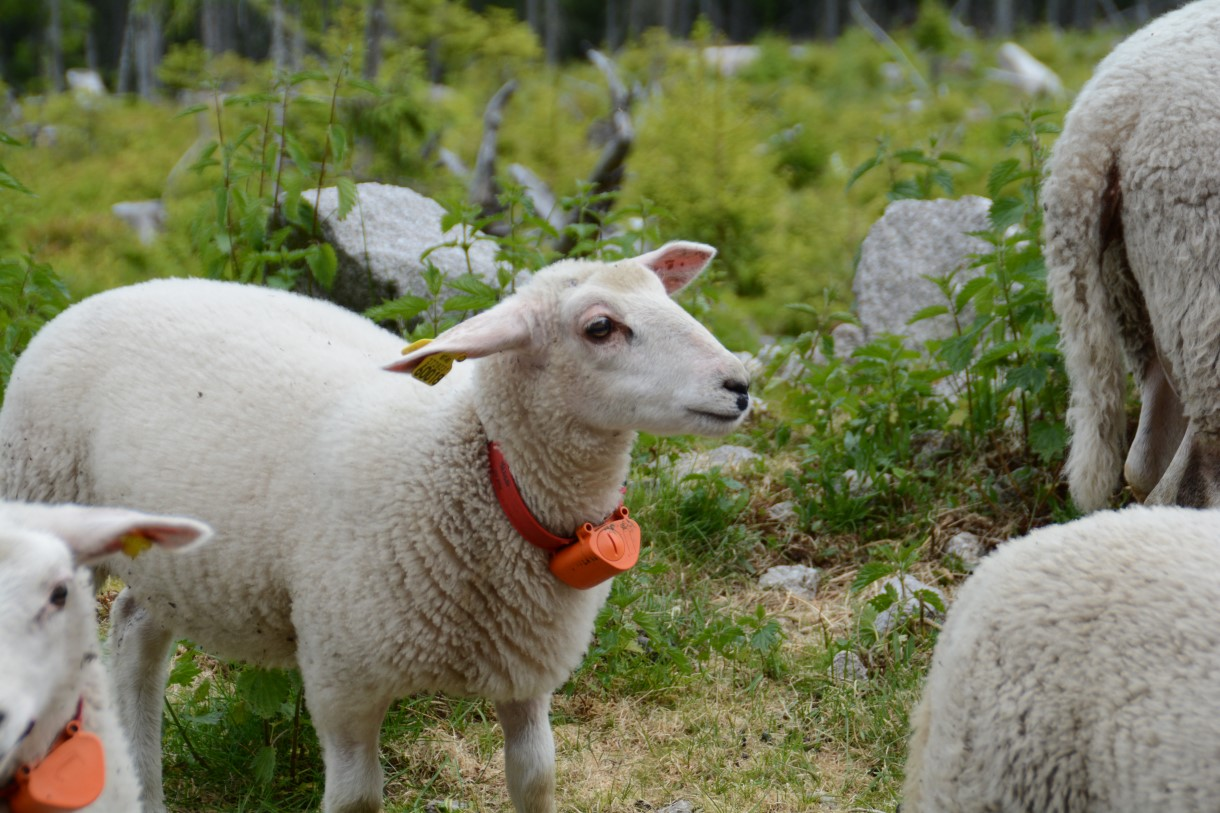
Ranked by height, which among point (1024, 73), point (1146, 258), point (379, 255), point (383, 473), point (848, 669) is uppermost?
point (1146, 258)

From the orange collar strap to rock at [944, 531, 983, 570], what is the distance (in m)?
2.63

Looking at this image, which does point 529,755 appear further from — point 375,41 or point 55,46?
point 55,46

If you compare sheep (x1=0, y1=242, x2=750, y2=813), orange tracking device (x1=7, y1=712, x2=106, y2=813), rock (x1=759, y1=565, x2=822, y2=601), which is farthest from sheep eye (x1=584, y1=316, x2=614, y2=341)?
rock (x1=759, y1=565, x2=822, y2=601)

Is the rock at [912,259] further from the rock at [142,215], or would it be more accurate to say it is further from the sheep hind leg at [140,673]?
the rock at [142,215]

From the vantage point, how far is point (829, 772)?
292cm

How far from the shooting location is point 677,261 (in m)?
2.94

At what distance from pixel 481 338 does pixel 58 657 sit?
3.20 feet

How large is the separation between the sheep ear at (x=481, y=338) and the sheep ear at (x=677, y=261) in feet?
1.50

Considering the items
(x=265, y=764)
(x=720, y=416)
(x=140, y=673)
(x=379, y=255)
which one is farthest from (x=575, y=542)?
(x=379, y=255)

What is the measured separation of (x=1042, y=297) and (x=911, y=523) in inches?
32.2

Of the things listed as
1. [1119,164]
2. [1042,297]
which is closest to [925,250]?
[1042,297]

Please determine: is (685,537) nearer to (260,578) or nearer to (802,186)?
(260,578)

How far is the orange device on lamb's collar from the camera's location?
8.09ft

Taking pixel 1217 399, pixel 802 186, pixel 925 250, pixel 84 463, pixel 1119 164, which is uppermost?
pixel 1119 164
